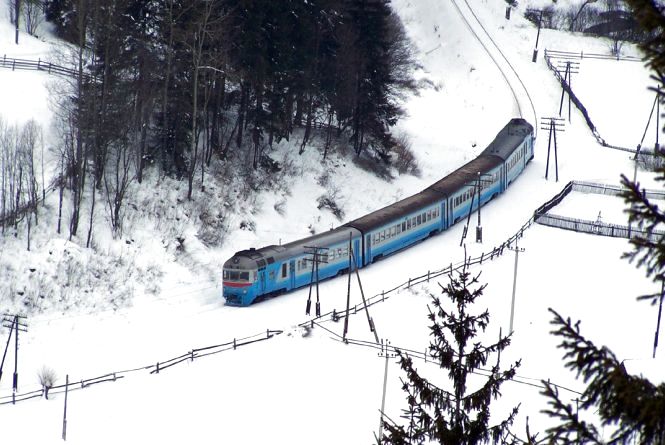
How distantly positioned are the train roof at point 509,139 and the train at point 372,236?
0.23 ft

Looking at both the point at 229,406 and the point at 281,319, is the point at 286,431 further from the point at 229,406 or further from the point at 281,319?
the point at 281,319

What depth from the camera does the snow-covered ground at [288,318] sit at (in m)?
36.1

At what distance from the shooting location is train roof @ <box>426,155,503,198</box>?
59.6m

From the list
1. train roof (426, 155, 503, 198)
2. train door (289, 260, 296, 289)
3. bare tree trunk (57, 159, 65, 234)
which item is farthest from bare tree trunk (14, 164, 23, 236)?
train roof (426, 155, 503, 198)

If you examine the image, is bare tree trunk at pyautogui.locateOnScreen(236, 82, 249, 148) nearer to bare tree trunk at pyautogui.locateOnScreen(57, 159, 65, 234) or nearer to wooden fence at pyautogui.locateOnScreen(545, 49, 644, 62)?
bare tree trunk at pyautogui.locateOnScreen(57, 159, 65, 234)

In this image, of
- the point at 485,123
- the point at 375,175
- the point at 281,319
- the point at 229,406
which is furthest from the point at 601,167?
the point at 229,406

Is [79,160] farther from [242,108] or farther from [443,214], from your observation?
[443,214]

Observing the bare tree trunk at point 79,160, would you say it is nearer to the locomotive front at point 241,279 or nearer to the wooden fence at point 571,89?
the locomotive front at point 241,279

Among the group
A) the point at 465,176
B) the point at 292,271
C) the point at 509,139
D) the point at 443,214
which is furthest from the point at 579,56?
the point at 292,271

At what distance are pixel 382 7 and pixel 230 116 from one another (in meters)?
12.2

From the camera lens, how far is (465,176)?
6216 centimetres

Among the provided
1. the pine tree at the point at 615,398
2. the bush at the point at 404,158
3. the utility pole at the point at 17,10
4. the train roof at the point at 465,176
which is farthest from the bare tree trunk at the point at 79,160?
the pine tree at the point at 615,398

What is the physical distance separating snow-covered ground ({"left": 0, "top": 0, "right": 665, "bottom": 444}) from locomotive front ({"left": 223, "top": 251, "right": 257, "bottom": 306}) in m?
0.80

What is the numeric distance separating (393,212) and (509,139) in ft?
62.8
